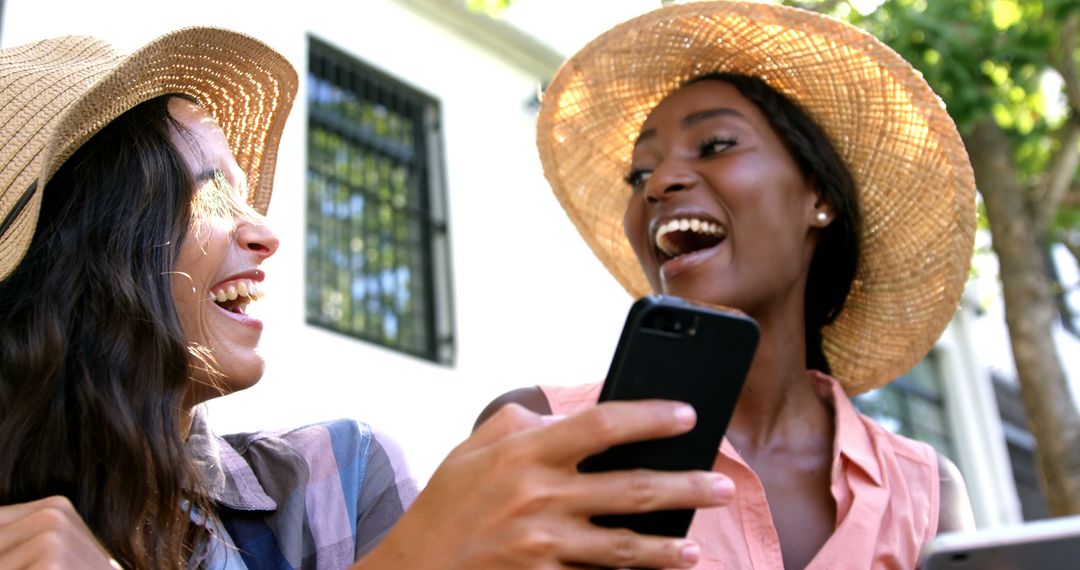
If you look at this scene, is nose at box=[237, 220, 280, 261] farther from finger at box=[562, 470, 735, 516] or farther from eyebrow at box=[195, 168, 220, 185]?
finger at box=[562, 470, 735, 516]

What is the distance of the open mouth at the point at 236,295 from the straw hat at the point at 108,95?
0.34m

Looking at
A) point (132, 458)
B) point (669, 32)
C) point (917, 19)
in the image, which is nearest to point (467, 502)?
point (132, 458)

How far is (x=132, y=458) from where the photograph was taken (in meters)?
1.96

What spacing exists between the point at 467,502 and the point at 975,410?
1279 cm

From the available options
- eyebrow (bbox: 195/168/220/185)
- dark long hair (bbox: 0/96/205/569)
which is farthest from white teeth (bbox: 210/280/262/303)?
eyebrow (bbox: 195/168/220/185)

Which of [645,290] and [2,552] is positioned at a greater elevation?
[645,290]

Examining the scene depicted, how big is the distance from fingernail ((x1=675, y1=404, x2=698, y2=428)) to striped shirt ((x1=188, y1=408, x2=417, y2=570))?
104cm

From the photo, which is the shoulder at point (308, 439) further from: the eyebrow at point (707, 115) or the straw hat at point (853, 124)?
the straw hat at point (853, 124)

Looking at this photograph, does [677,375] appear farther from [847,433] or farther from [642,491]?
[847,433]

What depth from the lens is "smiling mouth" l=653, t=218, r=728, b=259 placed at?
2852 mm

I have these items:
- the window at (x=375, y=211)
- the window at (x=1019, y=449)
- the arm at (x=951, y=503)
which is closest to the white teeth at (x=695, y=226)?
the arm at (x=951, y=503)

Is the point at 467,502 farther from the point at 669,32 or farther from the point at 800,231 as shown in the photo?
the point at 669,32

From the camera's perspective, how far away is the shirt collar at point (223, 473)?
2.17 meters

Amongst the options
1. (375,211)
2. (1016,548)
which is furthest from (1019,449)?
(1016,548)
